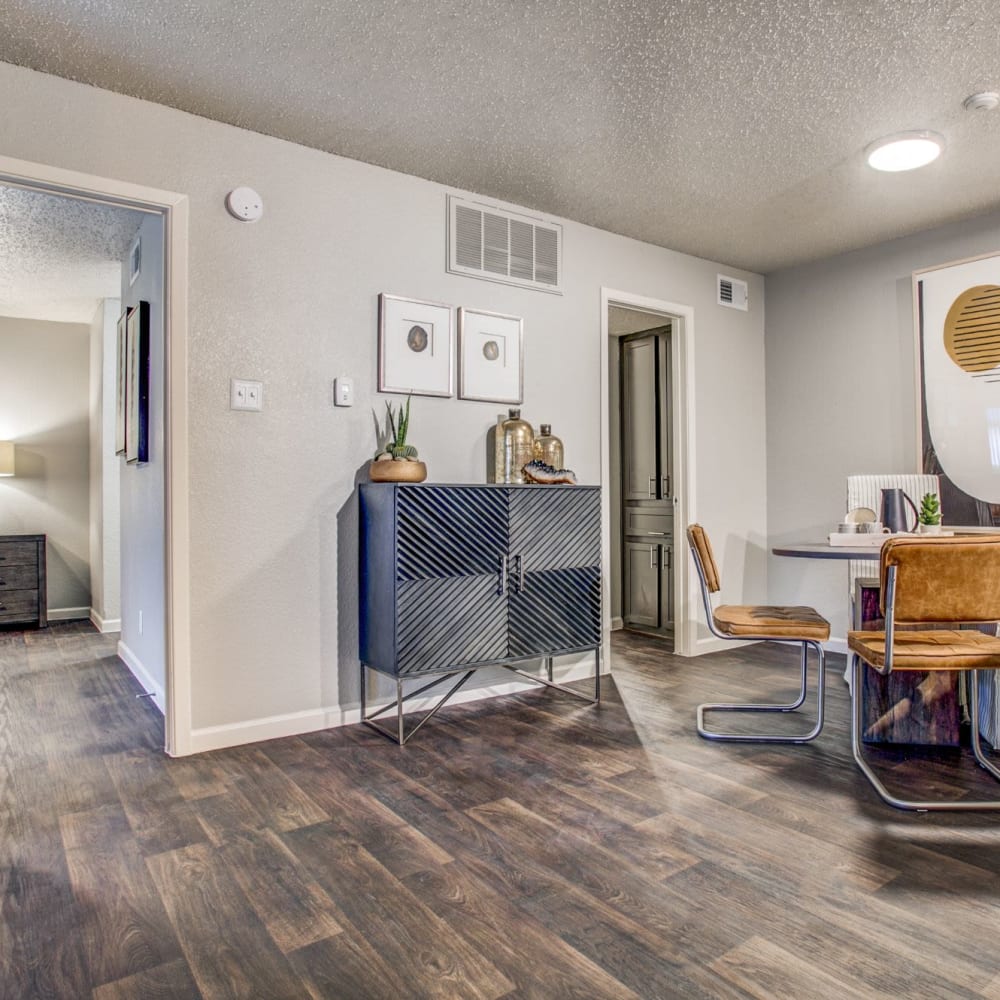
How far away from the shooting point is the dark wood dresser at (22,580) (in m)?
5.38

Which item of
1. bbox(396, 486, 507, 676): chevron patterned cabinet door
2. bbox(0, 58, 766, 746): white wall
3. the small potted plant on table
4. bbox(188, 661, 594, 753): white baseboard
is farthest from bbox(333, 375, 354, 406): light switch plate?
the small potted plant on table

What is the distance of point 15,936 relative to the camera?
62.3 inches

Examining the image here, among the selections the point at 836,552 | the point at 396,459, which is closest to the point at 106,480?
the point at 396,459

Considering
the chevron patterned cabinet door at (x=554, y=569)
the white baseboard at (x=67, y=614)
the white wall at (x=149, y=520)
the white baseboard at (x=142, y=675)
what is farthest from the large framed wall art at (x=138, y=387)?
the white baseboard at (x=67, y=614)

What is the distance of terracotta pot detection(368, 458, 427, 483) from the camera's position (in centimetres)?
→ 298

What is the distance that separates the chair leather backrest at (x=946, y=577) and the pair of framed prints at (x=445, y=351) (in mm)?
1973

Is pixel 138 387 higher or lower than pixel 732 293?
lower

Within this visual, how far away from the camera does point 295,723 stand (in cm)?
296

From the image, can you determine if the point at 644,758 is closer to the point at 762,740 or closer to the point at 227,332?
the point at 762,740

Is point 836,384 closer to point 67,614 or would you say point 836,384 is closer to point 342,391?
point 342,391

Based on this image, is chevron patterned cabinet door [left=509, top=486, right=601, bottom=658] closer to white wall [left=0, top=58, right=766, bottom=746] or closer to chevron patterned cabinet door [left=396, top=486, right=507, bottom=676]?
chevron patterned cabinet door [left=396, top=486, right=507, bottom=676]

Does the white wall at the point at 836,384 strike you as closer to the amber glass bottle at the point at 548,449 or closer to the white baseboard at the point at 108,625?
the amber glass bottle at the point at 548,449

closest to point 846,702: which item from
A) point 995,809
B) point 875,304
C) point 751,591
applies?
point 995,809

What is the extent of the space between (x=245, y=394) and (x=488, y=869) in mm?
1936
